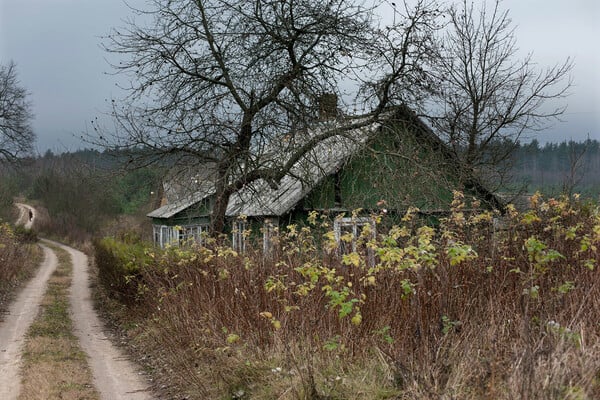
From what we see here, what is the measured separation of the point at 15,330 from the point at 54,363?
405 cm

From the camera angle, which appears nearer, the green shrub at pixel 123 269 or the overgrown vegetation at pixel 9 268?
the green shrub at pixel 123 269

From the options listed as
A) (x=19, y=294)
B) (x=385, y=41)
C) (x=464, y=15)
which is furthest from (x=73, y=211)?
(x=385, y=41)

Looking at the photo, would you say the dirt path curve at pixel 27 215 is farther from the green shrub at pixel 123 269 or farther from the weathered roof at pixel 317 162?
the weathered roof at pixel 317 162

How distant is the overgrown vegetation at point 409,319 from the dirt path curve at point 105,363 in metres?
0.40

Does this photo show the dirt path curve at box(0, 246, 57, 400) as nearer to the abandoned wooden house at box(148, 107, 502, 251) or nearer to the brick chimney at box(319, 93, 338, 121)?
the abandoned wooden house at box(148, 107, 502, 251)

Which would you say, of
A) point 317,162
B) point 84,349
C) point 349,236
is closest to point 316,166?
point 317,162

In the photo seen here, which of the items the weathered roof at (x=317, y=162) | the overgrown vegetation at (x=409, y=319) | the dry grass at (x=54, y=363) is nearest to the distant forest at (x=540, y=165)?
the weathered roof at (x=317, y=162)

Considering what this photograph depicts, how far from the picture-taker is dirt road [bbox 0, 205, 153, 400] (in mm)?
7995

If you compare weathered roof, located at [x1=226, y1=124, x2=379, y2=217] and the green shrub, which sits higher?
weathered roof, located at [x1=226, y1=124, x2=379, y2=217]

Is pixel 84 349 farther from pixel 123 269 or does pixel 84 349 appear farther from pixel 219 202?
pixel 219 202

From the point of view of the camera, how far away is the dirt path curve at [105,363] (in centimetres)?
790

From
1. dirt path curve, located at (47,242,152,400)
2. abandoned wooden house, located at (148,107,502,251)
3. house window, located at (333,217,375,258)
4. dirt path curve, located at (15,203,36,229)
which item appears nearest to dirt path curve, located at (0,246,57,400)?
dirt path curve, located at (47,242,152,400)

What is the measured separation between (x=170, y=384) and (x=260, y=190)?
28.4ft

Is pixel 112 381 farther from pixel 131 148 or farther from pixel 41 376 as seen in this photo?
pixel 131 148
